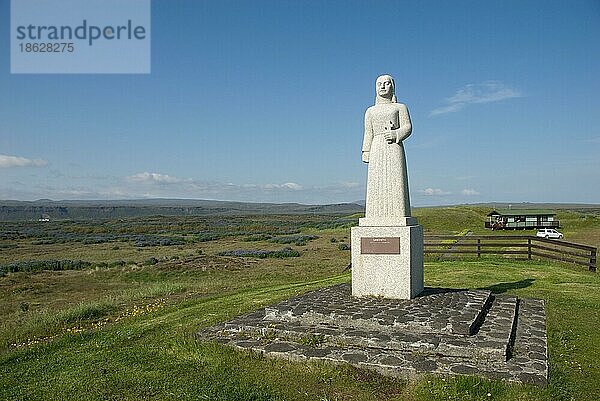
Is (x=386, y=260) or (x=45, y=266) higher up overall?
(x=386, y=260)

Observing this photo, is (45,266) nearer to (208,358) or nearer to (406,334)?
(208,358)

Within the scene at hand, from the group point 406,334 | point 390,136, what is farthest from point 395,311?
point 390,136

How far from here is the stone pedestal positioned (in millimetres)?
9164

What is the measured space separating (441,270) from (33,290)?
1792cm

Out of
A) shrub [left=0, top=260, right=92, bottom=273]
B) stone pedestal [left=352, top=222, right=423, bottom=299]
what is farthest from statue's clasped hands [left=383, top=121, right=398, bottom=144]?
shrub [left=0, top=260, right=92, bottom=273]

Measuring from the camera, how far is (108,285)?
22.9 metres

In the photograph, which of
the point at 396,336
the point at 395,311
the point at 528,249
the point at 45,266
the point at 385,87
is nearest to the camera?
the point at 396,336

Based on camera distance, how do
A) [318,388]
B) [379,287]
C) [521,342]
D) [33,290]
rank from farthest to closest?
[33,290] < [379,287] < [521,342] < [318,388]

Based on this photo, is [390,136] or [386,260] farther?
[390,136]

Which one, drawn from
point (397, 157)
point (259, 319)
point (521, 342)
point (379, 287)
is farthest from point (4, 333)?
point (521, 342)

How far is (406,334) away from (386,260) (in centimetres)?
213

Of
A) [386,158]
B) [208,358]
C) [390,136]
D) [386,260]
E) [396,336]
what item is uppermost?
[390,136]

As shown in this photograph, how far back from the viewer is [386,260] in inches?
365

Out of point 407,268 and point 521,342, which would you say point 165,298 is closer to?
point 407,268
